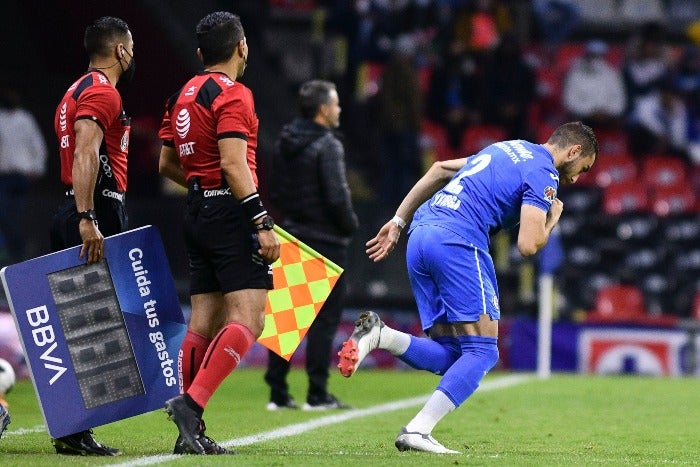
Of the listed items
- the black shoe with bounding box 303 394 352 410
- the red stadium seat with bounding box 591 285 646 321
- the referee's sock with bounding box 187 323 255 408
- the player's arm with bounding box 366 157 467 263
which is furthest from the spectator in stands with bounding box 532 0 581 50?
the referee's sock with bounding box 187 323 255 408

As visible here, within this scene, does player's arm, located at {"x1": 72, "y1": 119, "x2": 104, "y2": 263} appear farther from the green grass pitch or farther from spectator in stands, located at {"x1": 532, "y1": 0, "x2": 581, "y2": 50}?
spectator in stands, located at {"x1": 532, "y1": 0, "x2": 581, "y2": 50}

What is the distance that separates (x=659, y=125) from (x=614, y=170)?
4.25 feet

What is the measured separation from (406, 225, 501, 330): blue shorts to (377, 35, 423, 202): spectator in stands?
424 inches

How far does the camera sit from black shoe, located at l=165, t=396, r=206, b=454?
623cm

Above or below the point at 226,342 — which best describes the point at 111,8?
above

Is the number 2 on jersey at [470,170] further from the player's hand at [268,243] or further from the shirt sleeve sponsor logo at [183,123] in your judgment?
the shirt sleeve sponsor logo at [183,123]

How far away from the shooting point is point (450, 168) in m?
7.31

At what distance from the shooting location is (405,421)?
9.20 meters

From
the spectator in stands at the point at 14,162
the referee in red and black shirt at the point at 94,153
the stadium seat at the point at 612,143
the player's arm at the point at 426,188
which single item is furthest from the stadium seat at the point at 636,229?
the referee in red and black shirt at the point at 94,153

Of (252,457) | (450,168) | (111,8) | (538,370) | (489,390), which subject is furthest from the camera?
(111,8)

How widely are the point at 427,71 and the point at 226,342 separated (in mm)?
14681

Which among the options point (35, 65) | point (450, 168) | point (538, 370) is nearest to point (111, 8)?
point (35, 65)

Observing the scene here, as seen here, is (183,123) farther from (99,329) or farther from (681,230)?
(681,230)

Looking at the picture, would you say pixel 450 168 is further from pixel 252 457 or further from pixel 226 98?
pixel 252 457
